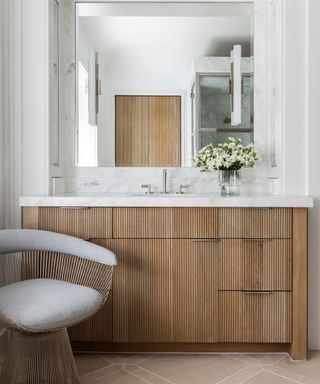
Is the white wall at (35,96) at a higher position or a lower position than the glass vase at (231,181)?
higher

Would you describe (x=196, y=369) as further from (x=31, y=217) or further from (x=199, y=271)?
(x=31, y=217)

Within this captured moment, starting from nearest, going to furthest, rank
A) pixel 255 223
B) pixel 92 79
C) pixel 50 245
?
pixel 50 245 → pixel 255 223 → pixel 92 79

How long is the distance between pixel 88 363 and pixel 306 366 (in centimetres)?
109

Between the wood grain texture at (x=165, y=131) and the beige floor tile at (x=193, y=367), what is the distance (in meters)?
1.16

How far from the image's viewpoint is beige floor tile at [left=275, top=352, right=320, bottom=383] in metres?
2.23

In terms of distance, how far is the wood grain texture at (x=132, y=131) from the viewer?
2930 millimetres

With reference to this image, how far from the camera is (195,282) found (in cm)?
235

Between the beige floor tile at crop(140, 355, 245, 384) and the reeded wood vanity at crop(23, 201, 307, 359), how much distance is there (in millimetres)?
116

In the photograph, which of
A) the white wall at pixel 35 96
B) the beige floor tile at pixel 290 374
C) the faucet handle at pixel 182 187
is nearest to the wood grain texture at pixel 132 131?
the faucet handle at pixel 182 187

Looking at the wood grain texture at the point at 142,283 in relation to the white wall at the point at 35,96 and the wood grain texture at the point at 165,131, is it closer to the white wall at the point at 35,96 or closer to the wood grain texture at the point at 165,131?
the white wall at the point at 35,96

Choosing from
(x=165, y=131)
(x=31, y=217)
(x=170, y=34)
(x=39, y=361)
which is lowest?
(x=39, y=361)

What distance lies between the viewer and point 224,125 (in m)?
2.94

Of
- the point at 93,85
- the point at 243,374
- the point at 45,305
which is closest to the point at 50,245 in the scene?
the point at 45,305

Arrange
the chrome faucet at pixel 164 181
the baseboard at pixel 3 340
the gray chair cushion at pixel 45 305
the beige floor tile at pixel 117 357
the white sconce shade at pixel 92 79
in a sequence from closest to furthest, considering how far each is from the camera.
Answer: the gray chair cushion at pixel 45 305, the beige floor tile at pixel 117 357, the baseboard at pixel 3 340, the chrome faucet at pixel 164 181, the white sconce shade at pixel 92 79
